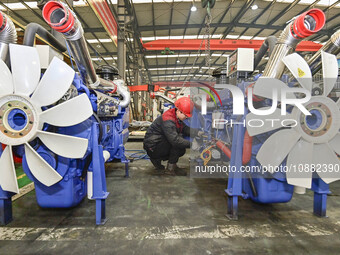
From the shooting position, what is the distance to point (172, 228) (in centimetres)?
143

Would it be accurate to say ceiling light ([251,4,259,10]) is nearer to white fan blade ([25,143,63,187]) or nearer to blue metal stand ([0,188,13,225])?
white fan blade ([25,143,63,187])

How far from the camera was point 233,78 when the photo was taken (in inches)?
89.1

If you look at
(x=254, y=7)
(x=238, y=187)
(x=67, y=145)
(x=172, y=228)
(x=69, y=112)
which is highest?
(x=254, y=7)

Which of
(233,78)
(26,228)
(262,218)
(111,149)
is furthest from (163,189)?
(233,78)

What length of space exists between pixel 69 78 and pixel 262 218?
1903 mm

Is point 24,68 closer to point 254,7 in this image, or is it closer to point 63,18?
point 63,18

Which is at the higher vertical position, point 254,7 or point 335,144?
point 254,7

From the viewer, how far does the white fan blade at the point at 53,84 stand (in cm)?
124

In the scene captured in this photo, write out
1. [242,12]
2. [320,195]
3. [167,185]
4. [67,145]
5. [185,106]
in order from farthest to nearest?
1. [242,12]
2. [185,106]
3. [167,185]
4. [320,195]
5. [67,145]

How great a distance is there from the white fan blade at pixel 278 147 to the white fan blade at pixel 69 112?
1.32 m

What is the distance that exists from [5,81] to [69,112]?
1.40 ft

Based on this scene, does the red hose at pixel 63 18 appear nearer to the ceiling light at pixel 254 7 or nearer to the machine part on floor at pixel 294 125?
the machine part on floor at pixel 294 125

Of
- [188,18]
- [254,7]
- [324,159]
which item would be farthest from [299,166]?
[188,18]

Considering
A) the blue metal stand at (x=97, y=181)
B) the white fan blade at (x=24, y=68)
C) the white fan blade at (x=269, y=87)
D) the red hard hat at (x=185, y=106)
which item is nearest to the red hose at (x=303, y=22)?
the white fan blade at (x=269, y=87)
